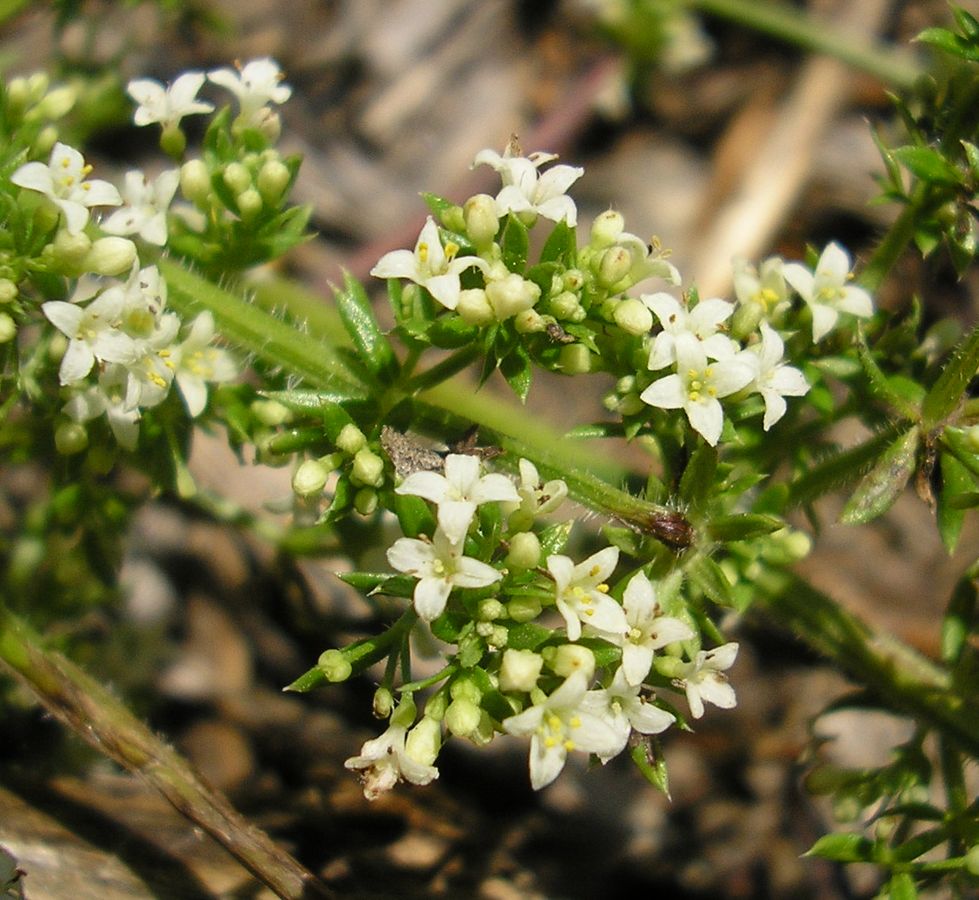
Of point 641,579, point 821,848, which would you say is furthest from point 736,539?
point 821,848

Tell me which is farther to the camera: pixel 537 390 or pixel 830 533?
pixel 537 390

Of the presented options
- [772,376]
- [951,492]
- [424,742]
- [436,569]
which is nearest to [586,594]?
[436,569]

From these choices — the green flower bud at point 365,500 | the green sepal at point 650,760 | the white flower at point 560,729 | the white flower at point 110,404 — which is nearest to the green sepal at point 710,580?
the green sepal at point 650,760

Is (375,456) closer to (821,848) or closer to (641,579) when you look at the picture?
(641,579)

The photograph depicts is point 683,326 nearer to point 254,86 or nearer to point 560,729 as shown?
point 560,729

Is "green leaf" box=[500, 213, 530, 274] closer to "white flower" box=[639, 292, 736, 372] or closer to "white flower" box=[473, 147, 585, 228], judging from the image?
"white flower" box=[473, 147, 585, 228]

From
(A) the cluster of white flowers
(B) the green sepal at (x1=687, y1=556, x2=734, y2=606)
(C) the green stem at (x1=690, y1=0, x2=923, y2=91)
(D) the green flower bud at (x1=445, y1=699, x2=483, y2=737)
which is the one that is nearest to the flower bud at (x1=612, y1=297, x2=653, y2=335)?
(A) the cluster of white flowers

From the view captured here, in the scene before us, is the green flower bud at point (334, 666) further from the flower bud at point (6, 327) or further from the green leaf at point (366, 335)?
the flower bud at point (6, 327)
